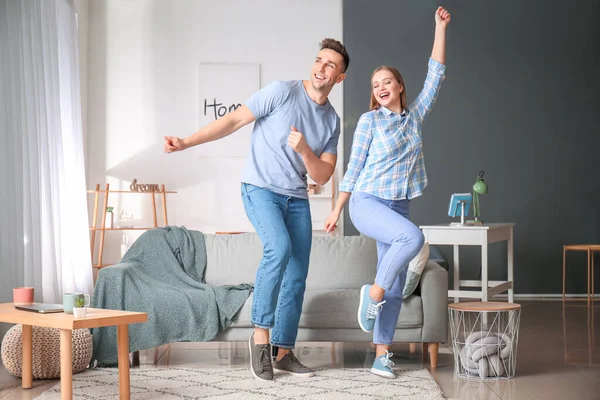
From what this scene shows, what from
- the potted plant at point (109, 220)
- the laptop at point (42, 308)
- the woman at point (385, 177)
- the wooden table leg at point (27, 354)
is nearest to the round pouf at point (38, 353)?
the wooden table leg at point (27, 354)

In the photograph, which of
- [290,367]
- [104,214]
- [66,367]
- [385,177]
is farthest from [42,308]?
[104,214]

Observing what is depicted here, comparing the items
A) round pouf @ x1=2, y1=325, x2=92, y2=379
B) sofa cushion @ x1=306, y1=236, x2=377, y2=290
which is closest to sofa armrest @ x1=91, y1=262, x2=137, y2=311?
round pouf @ x1=2, y1=325, x2=92, y2=379

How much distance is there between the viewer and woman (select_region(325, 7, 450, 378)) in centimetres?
326

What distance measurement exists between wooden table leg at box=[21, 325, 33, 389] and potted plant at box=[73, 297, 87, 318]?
0.61 meters

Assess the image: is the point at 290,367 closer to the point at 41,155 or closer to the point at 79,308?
the point at 79,308

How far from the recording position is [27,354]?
127 inches

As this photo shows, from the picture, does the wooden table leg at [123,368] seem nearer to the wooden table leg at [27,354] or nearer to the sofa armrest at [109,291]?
the wooden table leg at [27,354]

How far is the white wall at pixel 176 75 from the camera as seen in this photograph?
743 centimetres

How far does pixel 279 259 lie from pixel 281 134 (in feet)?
1.85

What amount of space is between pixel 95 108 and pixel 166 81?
2.49ft

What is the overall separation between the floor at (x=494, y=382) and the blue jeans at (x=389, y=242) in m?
0.35

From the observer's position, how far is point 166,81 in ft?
24.6

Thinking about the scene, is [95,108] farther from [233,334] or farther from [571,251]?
[571,251]

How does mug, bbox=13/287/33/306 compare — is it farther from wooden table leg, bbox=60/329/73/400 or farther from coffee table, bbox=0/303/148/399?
wooden table leg, bbox=60/329/73/400
